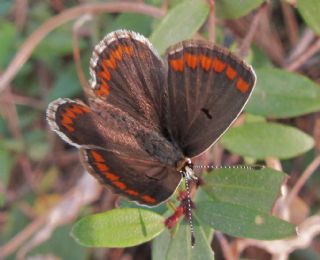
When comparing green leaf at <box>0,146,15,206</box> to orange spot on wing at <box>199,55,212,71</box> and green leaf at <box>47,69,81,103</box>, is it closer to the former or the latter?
green leaf at <box>47,69,81,103</box>

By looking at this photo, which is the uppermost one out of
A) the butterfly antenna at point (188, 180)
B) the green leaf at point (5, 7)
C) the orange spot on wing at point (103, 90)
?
the green leaf at point (5, 7)

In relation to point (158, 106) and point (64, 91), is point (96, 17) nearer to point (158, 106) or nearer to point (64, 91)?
point (64, 91)

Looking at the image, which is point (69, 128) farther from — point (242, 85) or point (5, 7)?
point (5, 7)

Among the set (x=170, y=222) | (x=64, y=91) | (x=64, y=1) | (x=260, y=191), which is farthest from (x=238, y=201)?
(x=64, y=1)

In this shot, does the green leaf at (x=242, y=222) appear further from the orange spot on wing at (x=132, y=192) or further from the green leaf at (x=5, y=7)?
the green leaf at (x=5, y=7)

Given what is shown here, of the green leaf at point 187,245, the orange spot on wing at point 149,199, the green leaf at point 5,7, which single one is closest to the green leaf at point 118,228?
the green leaf at point 187,245

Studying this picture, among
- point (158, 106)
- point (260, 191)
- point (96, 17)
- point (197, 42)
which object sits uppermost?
point (96, 17)
